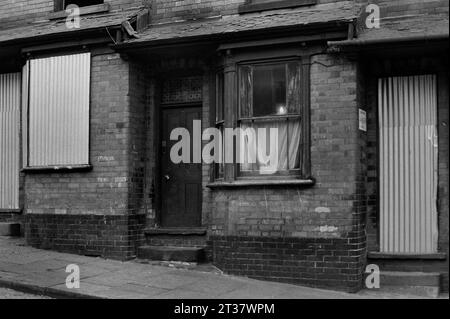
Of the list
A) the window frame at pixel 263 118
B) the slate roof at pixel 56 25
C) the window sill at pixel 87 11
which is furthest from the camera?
the window sill at pixel 87 11

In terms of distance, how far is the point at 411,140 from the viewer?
28.6ft

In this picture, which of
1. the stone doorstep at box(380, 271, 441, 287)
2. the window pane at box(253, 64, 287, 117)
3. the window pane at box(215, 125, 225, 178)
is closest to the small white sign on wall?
the window pane at box(253, 64, 287, 117)

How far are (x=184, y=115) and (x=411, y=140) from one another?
12.2 feet

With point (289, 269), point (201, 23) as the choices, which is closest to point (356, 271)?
point (289, 269)

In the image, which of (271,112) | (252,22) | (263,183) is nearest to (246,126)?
(271,112)

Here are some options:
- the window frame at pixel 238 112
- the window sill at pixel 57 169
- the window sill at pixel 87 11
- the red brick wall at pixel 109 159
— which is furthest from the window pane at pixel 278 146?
the window sill at pixel 87 11

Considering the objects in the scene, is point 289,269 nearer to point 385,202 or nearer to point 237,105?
point 385,202

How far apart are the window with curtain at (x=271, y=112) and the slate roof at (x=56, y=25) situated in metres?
2.38

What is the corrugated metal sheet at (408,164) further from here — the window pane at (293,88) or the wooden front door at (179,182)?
the wooden front door at (179,182)

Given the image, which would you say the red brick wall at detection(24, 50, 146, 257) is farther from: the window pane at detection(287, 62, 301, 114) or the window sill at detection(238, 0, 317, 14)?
the window pane at detection(287, 62, 301, 114)

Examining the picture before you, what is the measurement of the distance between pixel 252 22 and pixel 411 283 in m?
4.39

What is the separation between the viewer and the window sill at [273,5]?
9.30 m

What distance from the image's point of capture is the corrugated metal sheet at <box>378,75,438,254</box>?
862cm

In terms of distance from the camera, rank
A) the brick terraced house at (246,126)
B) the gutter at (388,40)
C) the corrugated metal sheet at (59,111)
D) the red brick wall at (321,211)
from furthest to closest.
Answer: the corrugated metal sheet at (59,111)
the brick terraced house at (246,126)
the red brick wall at (321,211)
the gutter at (388,40)
